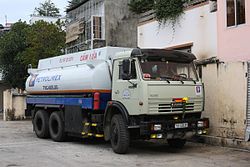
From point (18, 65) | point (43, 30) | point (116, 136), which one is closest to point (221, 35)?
point (116, 136)

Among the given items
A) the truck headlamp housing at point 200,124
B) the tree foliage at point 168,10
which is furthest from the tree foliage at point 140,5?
the truck headlamp housing at point 200,124

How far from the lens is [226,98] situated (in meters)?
13.2

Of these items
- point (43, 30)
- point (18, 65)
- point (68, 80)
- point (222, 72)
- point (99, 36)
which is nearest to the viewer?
point (222, 72)

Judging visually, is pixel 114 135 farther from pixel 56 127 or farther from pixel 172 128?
pixel 56 127

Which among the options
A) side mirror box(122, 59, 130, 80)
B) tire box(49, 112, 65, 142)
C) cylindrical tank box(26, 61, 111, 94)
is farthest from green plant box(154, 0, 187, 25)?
side mirror box(122, 59, 130, 80)

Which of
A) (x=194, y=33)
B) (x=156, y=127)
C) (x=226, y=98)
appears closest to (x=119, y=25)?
(x=194, y=33)

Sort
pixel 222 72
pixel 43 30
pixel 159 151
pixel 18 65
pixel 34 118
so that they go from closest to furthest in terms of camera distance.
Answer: pixel 159 151
pixel 222 72
pixel 34 118
pixel 43 30
pixel 18 65

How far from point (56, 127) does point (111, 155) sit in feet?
15.1

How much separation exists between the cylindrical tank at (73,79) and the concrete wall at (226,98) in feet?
11.0

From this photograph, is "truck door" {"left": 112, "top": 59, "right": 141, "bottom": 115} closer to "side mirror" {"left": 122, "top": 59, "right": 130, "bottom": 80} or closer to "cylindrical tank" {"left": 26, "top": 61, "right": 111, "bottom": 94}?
"side mirror" {"left": 122, "top": 59, "right": 130, "bottom": 80}

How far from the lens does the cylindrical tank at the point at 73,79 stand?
520 inches

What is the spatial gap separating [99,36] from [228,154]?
669 inches

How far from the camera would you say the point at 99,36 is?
27172 millimetres

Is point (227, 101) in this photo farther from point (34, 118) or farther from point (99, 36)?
point (99, 36)
